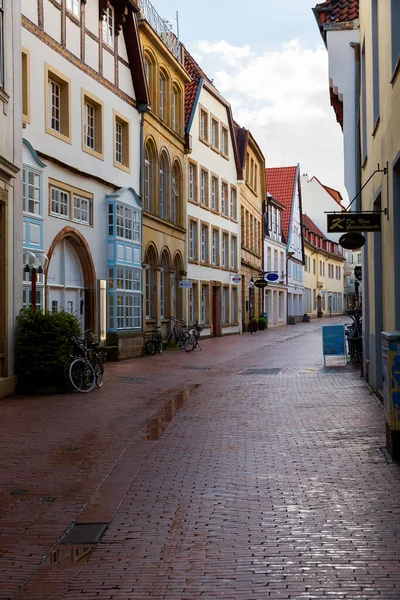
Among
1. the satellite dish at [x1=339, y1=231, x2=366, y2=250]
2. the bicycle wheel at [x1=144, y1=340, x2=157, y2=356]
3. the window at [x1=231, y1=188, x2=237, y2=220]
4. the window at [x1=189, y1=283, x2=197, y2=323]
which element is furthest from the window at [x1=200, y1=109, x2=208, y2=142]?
the satellite dish at [x1=339, y1=231, x2=366, y2=250]

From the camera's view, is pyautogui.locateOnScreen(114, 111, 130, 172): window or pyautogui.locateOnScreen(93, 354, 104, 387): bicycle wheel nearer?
pyautogui.locateOnScreen(93, 354, 104, 387): bicycle wheel

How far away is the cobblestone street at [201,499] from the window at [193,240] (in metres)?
21.5

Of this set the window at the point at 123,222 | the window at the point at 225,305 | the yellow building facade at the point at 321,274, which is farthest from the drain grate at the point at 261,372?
the yellow building facade at the point at 321,274

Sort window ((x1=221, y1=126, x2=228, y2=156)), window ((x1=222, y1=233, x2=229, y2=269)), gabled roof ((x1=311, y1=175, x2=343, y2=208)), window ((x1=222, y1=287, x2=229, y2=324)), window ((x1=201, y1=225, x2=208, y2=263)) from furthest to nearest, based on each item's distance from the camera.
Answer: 1. gabled roof ((x1=311, y1=175, x2=343, y2=208))
2. window ((x1=222, y1=233, x2=229, y2=269))
3. window ((x1=222, y1=287, x2=229, y2=324))
4. window ((x1=221, y1=126, x2=228, y2=156))
5. window ((x1=201, y1=225, x2=208, y2=263))

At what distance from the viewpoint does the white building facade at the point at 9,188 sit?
1393 centimetres

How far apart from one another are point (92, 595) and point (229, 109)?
123ft

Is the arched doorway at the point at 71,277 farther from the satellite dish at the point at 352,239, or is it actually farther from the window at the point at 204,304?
the window at the point at 204,304

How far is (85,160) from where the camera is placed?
69.6 feet

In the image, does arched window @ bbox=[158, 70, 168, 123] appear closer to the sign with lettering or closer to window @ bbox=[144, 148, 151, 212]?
window @ bbox=[144, 148, 151, 212]

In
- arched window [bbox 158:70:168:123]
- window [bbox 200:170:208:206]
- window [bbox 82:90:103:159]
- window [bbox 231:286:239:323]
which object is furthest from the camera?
window [bbox 231:286:239:323]

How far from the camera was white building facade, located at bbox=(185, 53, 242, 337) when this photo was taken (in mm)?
34562

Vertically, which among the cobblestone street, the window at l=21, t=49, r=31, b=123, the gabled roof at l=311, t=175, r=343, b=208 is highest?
the gabled roof at l=311, t=175, r=343, b=208

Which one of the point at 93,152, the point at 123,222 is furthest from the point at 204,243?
the point at 93,152

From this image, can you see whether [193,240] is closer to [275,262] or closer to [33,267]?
[33,267]
